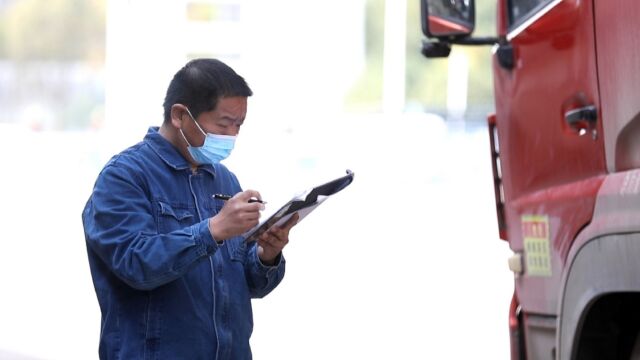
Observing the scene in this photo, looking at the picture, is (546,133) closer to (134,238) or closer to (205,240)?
(205,240)

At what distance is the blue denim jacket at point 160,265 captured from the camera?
3771 mm

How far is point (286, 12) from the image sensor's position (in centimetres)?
2795

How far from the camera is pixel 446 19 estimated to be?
4805mm

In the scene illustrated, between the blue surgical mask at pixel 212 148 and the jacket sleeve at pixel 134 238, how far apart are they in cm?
22

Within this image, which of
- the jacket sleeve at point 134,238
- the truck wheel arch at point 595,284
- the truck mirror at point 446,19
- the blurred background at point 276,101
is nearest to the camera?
the truck wheel arch at point 595,284

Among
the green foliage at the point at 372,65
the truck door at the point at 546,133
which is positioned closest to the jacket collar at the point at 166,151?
the truck door at the point at 546,133

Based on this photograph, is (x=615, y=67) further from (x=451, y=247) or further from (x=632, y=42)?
(x=451, y=247)

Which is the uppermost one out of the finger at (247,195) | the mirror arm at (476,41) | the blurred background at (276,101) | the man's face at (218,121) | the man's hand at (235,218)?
the blurred background at (276,101)

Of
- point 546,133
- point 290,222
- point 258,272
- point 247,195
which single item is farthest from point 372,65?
point 247,195

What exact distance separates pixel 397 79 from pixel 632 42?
1000 inches

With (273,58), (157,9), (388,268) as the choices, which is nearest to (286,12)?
(273,58)

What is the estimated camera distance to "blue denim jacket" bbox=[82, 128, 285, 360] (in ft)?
12.4

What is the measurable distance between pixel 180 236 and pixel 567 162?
1.21 meters

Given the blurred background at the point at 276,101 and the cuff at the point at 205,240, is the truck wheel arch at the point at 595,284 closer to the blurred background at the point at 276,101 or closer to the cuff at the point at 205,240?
the cuff at the point at 205,240
